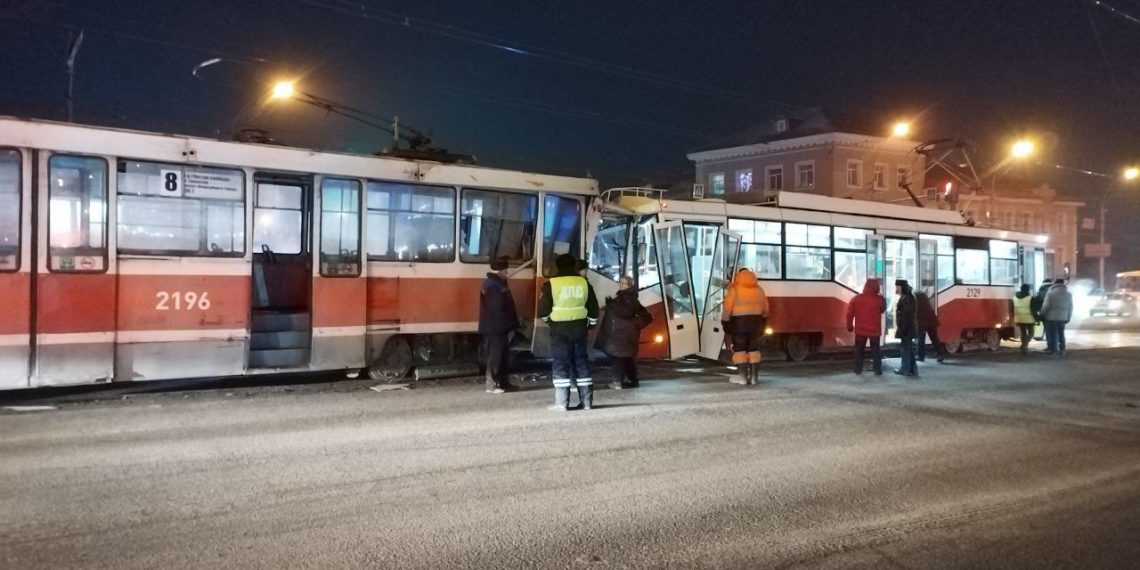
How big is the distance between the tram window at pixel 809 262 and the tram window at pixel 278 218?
31.6 ft

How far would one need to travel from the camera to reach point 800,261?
17.4 metres

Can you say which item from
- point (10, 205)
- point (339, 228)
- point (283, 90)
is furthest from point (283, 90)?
point (10, 205)

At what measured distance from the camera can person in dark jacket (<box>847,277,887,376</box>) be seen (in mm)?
14312

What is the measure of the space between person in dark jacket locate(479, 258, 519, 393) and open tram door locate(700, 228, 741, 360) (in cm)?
401

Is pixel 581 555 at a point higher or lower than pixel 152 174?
lower

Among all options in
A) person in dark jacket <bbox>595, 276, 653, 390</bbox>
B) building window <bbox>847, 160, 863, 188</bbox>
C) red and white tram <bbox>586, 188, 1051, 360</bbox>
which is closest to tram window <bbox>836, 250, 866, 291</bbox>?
red and white tram <bbox>586, 188, 1051, 360</bbox>

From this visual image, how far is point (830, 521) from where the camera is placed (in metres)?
5.98

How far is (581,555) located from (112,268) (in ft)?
25.8

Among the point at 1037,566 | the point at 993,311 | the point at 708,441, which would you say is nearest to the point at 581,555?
the point at 1037,566

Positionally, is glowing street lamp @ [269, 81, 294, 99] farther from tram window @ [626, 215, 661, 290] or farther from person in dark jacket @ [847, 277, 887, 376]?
person in dark jacket @ [847, 277, 887, 376]

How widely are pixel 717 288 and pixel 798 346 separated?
151 inches

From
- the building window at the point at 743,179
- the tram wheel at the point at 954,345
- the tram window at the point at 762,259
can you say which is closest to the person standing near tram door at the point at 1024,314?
the tram wheel at the point at 954,345

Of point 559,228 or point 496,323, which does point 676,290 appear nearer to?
point 559,228

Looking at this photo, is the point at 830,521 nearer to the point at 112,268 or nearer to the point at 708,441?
the point at 708,441
